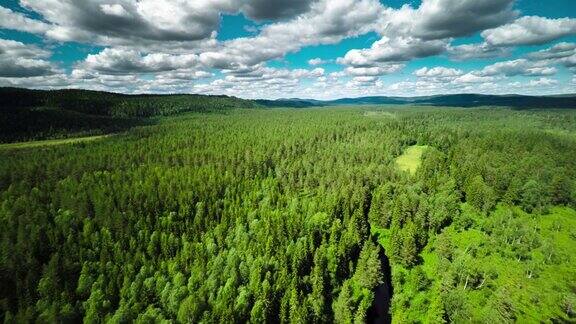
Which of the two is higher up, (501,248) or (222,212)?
(222,212)

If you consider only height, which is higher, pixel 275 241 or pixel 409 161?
pixel 275 241

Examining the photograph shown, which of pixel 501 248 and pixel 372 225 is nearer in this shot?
pixel 501 248

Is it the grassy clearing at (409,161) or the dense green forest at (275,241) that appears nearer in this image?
the dense green forest at (275,241)

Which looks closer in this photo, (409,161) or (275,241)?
(275,241)

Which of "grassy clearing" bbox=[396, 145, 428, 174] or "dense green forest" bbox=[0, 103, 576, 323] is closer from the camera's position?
"dense green forest" bbox=[0, 103, 576, 323]

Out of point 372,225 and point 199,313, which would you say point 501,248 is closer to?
point 372,225

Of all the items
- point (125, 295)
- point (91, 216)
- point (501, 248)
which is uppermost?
point (91, 216)

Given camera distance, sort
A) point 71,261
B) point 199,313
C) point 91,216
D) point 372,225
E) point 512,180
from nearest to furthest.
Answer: point 199,313 → point 71,261 → point 91,216 → point 372,225 → point 512,180

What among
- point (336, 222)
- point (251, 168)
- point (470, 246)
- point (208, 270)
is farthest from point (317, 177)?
point (208, 270)
